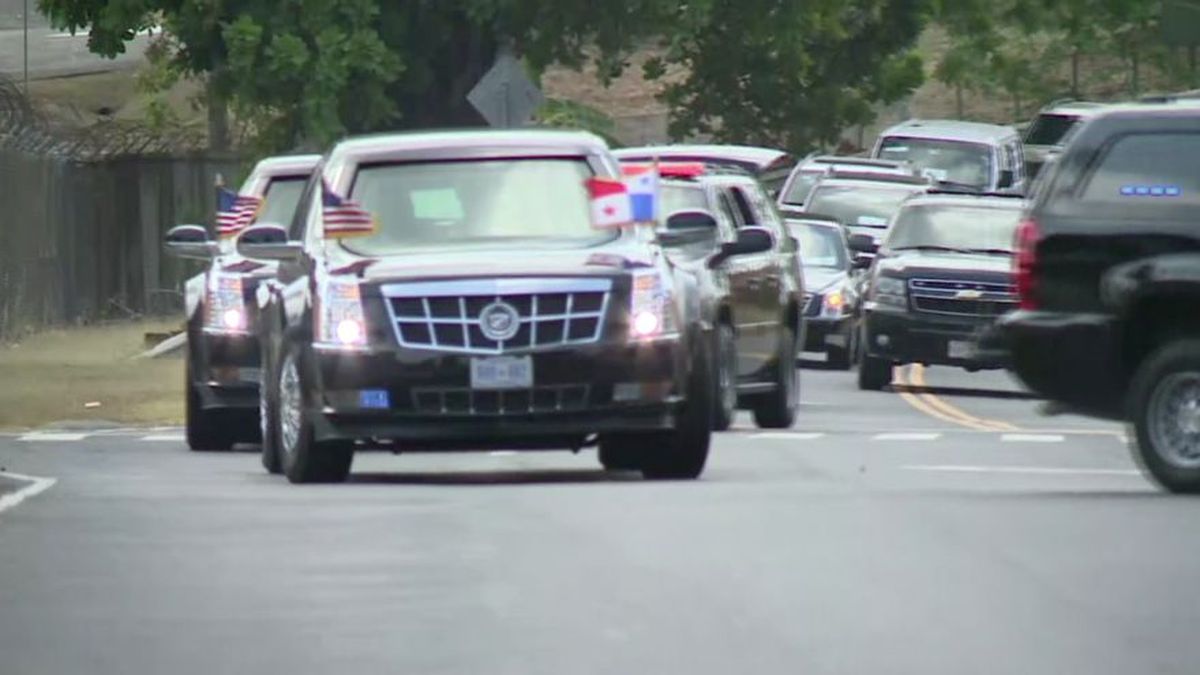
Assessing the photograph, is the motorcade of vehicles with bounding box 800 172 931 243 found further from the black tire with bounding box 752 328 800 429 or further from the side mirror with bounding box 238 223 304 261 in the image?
the side mirror with bounding box 238 223 304 261

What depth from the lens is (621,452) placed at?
1717 centimetres

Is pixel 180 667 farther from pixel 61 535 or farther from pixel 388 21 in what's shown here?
pixel 388 21

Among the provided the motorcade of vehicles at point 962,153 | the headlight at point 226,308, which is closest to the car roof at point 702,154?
the headlight at point 226,308

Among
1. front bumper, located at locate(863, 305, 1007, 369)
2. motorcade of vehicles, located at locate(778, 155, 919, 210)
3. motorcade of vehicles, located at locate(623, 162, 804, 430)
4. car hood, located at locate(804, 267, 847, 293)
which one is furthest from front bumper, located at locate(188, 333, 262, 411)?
motorcade of vehicles, located at locate(778, 155, 919, 210)

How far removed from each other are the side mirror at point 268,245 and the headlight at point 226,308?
3399 millimetres

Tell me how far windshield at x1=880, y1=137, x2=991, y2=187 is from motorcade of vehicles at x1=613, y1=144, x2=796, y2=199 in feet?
5.90

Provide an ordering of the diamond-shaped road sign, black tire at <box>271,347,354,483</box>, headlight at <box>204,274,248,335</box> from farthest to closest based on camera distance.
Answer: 1. the diamond-shaped road sign
2. headlight at <box>204,274,248,335</box>
3. black tire at <box>271,347,354,483</box>

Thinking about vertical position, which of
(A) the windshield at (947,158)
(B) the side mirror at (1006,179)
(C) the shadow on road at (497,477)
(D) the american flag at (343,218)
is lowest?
(B) the side mirror at (1006,179)

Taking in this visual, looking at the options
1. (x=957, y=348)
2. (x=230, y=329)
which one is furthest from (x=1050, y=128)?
(x=230, y=329)

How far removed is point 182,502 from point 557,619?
4976 mm

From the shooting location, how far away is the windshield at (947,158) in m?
47.5

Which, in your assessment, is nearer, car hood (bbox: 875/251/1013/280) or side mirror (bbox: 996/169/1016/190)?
car hood (bbox: 875/251/1013/280)

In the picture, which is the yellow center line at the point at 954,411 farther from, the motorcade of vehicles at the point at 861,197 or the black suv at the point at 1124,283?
the black suv at the point at 1124,283

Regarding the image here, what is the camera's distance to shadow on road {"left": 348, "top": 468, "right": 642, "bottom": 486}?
17.0 meters
